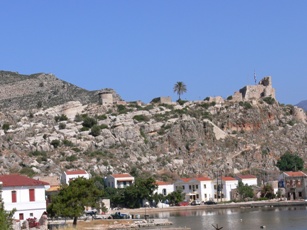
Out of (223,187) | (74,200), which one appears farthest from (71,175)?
(74,200)

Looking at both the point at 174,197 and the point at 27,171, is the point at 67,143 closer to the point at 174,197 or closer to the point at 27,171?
the point at 27,171

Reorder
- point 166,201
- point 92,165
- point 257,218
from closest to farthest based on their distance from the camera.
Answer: point 257,218
point 166,201
point 92,165

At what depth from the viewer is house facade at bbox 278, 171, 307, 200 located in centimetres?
10744

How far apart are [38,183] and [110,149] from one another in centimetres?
6649

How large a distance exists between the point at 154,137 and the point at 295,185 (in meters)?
31.7

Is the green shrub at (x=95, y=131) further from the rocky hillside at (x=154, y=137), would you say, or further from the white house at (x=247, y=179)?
the white house at (x=247, y=179)

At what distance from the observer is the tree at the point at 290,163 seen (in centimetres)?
12175

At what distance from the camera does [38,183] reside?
2152 inches

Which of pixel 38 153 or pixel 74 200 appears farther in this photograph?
pixel 38 153

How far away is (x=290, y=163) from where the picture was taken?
122m

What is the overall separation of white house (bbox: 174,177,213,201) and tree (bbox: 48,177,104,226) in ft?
172

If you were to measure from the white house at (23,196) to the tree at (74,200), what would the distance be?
2.01 m

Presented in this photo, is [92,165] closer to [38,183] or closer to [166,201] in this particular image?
[166,201]

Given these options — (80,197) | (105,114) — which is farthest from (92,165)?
(80,197)
